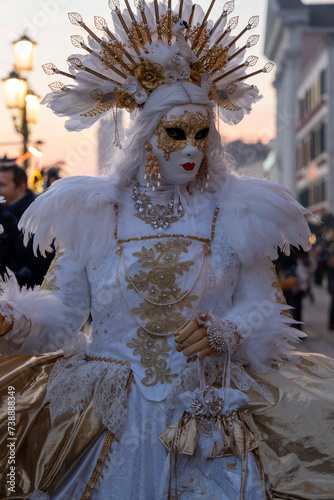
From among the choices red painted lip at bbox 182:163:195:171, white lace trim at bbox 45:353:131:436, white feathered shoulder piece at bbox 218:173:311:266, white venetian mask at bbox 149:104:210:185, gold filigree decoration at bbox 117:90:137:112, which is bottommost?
white lace trim at bbox 45:353:131:436

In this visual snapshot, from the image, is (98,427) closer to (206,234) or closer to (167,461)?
(167,461)

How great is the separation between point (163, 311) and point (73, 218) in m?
0.54

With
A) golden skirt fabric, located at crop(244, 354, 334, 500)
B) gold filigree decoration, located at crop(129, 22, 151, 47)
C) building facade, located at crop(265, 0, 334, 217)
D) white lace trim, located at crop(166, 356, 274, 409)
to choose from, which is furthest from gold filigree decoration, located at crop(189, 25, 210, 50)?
building facade, located at crop(265, 0, 334, 217)

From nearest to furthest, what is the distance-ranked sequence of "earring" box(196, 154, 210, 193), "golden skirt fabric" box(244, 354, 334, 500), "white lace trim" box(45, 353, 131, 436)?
"golden skirt fabric" box(244, 354, 334, 500), "white lace trim" box(45, 353, 131, 436), "earring" box(196, 154, 210, 193)

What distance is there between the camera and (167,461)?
88.5 inches

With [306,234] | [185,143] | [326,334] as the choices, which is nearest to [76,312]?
[185,143]

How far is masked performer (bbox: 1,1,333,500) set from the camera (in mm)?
2252

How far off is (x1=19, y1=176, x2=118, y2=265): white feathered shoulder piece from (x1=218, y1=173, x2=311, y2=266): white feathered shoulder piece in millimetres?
489

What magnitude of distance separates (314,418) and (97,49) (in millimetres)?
1662

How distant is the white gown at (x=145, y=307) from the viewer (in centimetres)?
233

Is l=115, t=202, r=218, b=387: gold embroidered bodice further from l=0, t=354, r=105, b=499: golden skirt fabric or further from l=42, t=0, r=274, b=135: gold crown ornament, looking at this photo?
l=42, t=0, r=274, b=135: gold crown ornament

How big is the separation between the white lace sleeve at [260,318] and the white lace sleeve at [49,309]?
62 centimetres

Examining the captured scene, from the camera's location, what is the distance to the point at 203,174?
2822 mm

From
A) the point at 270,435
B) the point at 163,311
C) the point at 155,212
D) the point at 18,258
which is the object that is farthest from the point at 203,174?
the point at 18,258
